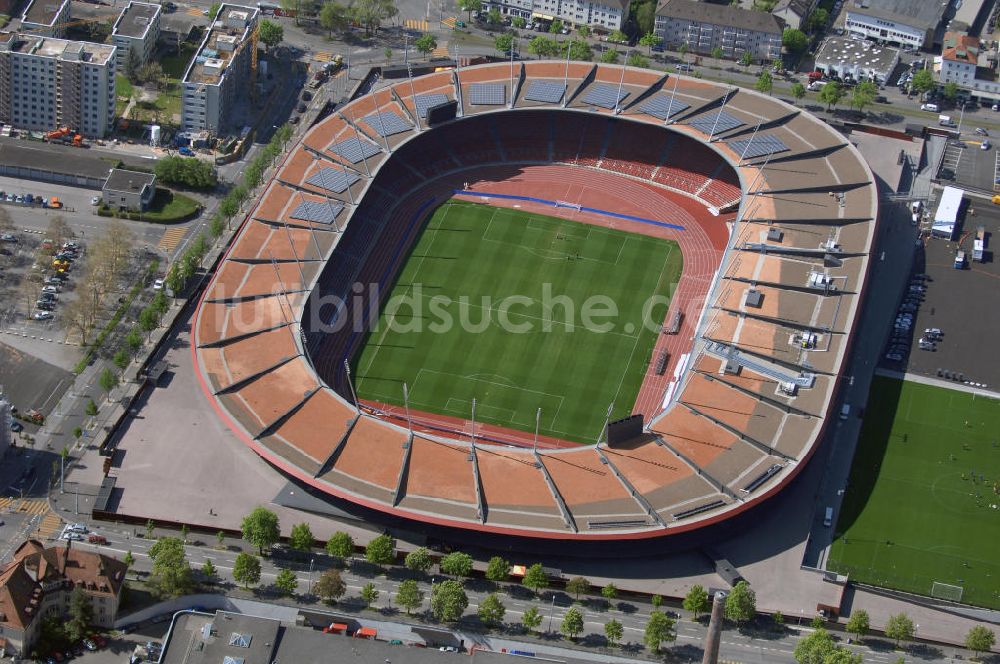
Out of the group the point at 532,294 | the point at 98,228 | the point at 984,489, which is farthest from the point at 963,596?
the point at 98,228

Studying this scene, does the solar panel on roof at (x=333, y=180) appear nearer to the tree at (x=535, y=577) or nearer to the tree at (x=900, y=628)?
the tree at (x=535, y=577)

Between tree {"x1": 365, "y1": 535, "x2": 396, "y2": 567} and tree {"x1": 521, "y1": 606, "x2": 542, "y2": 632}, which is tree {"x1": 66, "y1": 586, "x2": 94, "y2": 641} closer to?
tree {"x1": 365, "y1": 535, "x2": 396, "y2": 567}

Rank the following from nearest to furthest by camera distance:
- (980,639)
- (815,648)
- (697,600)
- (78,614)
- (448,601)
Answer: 1. (78,614)
2. (815,648)
3. (448,601)
4. (980,639)
5. (697,600)

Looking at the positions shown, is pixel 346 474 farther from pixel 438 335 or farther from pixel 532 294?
pixel 532 294

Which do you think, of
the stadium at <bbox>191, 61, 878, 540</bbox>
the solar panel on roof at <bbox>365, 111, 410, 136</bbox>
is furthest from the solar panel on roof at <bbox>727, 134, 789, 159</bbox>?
the solar panel on roof at <bbox>365, 111, 410, 136</bbox>

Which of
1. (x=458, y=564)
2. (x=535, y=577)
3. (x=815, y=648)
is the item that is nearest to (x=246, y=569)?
(x=458, y=564)

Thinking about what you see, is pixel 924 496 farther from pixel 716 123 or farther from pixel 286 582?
pixel 286 582
